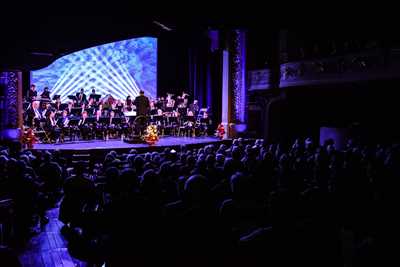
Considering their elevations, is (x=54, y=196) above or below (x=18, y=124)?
below

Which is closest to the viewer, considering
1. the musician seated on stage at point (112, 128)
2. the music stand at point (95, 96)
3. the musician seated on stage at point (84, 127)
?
the musician seated on stage at point (84, 127)

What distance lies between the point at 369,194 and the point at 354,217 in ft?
2.14

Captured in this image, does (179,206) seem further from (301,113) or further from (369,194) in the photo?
(301,113)

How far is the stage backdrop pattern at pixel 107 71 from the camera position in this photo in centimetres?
1841

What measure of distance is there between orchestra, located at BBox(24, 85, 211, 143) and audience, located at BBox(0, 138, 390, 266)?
7247 millimetres

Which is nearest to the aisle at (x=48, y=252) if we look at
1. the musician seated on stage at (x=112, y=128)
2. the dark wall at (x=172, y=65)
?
the musician seated on stage at (x=112, y=128)

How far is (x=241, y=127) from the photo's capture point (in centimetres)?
1795

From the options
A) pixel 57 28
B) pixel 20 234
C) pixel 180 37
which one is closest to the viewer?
pixel 57 28

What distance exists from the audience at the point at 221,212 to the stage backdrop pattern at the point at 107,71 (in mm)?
11742

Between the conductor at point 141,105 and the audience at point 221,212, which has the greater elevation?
the conductor at point 141,105

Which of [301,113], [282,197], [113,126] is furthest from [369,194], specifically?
[113,126]

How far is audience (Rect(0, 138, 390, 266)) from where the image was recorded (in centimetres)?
319

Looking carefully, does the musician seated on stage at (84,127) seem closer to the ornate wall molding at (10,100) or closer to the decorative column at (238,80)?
the ornate wall molding at (10,100)

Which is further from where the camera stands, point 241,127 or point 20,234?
point 241,127
